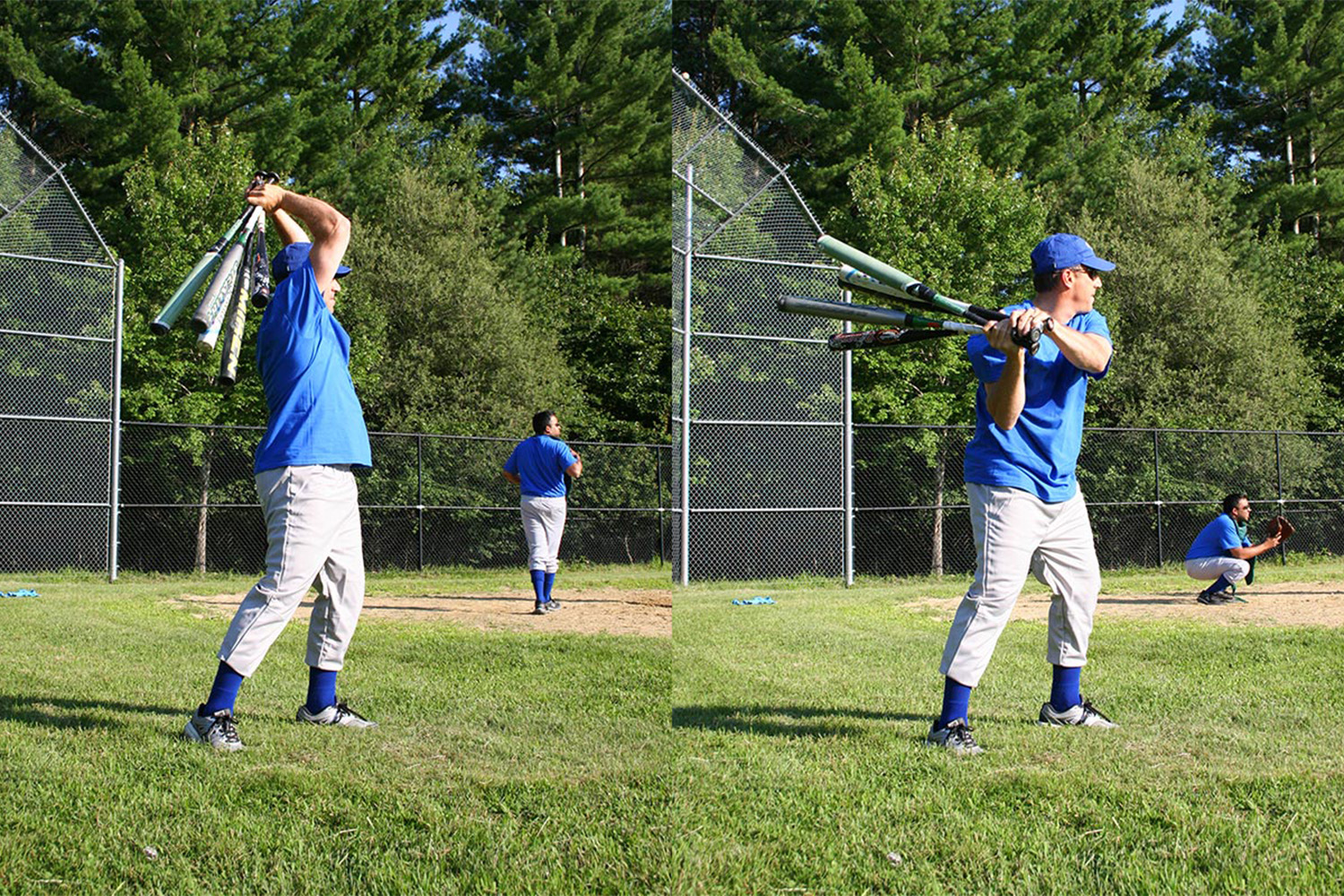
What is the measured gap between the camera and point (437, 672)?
4.78 m

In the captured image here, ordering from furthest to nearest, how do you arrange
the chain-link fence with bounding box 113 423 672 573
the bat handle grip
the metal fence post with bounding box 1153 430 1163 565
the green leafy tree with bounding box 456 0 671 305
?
the metal fence post with bounding box 1153 430 1163 565
the chain-link fence with bounding box 113 423 672 573
the green leafy tree with bounding box 456 0 671 305
the bat handle grip

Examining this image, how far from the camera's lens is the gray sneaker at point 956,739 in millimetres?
3326

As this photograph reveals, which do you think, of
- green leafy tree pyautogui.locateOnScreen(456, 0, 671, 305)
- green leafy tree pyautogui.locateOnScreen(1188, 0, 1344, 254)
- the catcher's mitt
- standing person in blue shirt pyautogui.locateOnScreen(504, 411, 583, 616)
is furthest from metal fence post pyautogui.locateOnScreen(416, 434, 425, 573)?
green leafy tree pyautogui.locateOnScreen(1188, 0, 1344, 254)

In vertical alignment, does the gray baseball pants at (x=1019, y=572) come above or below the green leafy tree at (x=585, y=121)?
below

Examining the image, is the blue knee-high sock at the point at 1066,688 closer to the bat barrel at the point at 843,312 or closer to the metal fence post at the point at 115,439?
the bat barrel at the point at 843,312

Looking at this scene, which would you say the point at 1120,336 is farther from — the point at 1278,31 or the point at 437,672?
the point at 437,672

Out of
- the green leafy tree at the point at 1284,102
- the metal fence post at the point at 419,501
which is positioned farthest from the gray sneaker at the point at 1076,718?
the green leafy tree at the point at 1284,102

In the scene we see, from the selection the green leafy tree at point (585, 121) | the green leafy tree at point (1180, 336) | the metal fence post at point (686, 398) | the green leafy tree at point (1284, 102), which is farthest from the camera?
the green leafy tree at point (1284, 102)

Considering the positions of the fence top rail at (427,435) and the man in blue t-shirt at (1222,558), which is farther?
the fence top rail at (427,435)

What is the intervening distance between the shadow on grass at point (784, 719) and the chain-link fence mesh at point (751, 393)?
6.35 m

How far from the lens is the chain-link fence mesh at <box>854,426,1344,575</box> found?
13.4 meters

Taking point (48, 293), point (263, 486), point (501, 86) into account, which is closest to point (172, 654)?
point (263, 486)

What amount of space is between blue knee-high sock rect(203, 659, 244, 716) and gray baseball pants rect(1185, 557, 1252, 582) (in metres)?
7.72

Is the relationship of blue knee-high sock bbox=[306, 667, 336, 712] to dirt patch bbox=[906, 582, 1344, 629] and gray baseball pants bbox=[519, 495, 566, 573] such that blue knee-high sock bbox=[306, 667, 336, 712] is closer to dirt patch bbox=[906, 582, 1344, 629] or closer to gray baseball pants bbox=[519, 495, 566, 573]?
gray baseball pants bbox=[519, 495, 566, 573]
